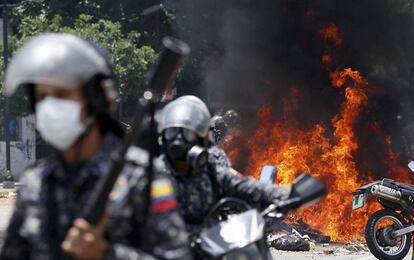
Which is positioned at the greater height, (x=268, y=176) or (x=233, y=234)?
(x=268, y=176)

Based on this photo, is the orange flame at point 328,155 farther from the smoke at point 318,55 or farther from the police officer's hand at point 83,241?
the police officer's hand at point 83,241

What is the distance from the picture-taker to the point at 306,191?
4242mm

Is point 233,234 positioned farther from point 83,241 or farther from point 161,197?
point 83,241

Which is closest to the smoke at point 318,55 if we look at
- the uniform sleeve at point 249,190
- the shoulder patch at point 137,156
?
the uniform sleeve at point 249,190

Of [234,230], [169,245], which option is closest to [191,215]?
[234,230]

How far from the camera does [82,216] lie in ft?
8.09

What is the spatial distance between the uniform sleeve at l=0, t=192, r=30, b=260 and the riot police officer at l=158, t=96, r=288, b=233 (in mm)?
1981

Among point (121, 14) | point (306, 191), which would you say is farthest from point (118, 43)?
point (306, 191)

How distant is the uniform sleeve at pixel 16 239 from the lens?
2.66m

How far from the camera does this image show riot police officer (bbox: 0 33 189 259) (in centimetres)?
251

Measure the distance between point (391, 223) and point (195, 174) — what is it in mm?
6343

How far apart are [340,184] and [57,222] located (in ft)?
42.2

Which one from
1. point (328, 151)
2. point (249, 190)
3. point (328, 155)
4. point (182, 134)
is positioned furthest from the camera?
point (328, 151)

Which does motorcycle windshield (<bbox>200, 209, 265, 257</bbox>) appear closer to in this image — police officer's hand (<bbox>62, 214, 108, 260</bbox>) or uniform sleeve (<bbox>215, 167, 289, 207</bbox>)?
uniform sleeve (<bbox>215, 167, 289, 207</bbox>)
